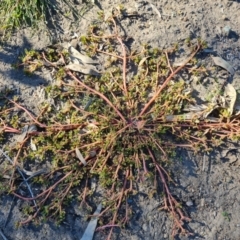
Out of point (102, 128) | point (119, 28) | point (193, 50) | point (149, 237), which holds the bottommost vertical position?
point (149, 237)

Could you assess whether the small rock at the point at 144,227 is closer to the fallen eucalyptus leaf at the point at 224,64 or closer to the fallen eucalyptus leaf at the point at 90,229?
the fallen eucalyptus leaf at the point at 90,229

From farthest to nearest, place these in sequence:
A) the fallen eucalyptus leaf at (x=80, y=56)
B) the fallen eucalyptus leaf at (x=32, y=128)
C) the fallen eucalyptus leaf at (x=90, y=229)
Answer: the fallen eucalyptus leaf at (x=80, y=56) → the fallen eucalyptus leaf at (x=32, y=128) → the fallen eucalyptus leaf at (x=90, y=229)

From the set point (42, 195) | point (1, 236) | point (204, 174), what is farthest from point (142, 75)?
point (1, 236)

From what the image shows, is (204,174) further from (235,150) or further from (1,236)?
(1,236)

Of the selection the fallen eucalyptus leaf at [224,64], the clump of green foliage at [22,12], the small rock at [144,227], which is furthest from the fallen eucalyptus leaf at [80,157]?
the fallen eucalyptus leaf at [224,64]

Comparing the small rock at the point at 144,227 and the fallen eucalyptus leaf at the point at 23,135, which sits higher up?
the fallen eucalyptus leaf at the point at 23,135

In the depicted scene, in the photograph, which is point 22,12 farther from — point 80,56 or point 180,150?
point 180,150

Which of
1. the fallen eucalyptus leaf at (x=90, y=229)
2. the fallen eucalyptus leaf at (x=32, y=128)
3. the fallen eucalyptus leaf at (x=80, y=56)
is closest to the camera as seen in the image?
the fallen eucalyptus leaf at (x=90, y=229)
